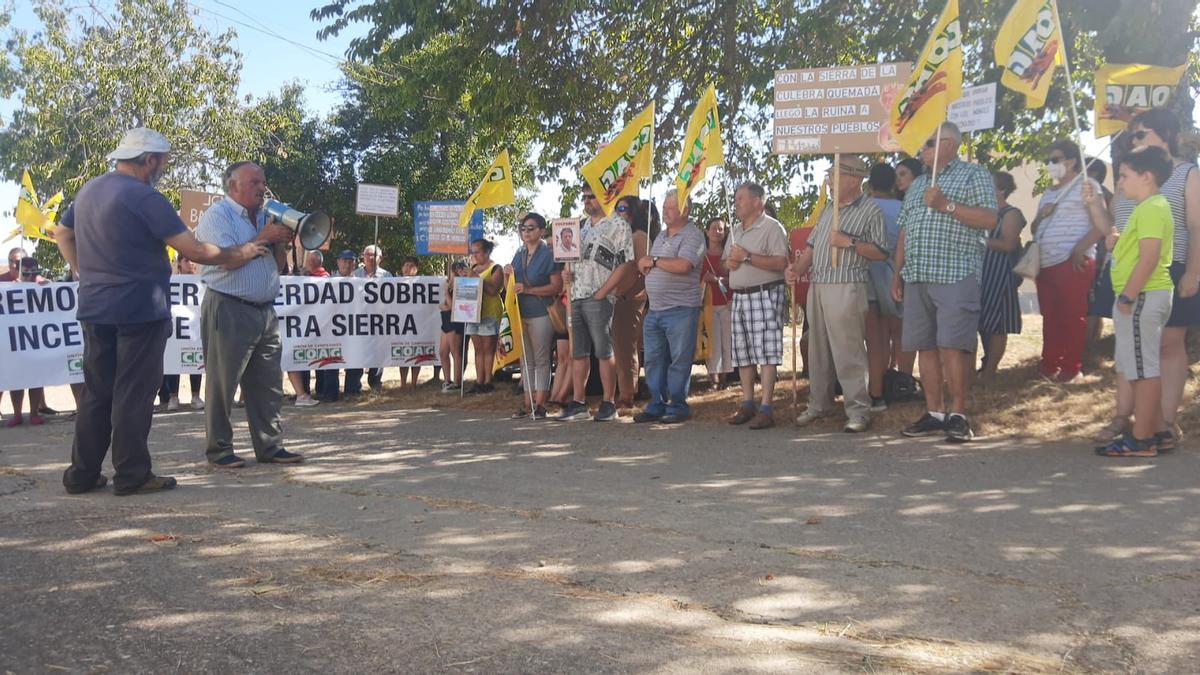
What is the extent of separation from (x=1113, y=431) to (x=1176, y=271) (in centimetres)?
117

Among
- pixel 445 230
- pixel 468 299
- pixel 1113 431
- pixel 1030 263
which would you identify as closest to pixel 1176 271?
pixel 1113 431

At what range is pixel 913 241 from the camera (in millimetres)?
8148

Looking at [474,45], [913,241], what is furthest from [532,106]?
[913,241]

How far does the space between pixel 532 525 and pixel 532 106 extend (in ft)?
28.0

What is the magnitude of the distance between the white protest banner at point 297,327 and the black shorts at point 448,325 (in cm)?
17

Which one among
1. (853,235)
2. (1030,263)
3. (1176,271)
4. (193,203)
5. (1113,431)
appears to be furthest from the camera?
(193,203)

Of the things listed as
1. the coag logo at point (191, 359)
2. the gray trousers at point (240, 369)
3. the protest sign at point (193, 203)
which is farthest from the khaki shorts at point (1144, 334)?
the protest sign at point (193, 203)

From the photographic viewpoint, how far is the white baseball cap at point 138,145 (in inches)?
251

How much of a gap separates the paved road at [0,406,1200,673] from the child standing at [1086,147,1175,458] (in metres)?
0.25

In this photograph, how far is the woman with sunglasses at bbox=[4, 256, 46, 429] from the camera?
438 inches

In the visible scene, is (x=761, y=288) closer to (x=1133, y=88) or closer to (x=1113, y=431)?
(x=1113, y=431)

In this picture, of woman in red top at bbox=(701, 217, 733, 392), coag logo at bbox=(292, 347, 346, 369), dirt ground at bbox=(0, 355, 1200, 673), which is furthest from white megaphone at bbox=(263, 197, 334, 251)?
coag logo at bbox=(292, 347, 346, 369)

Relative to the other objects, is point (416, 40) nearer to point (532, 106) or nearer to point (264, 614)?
point (532, 106)

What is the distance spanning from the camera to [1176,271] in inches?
284
